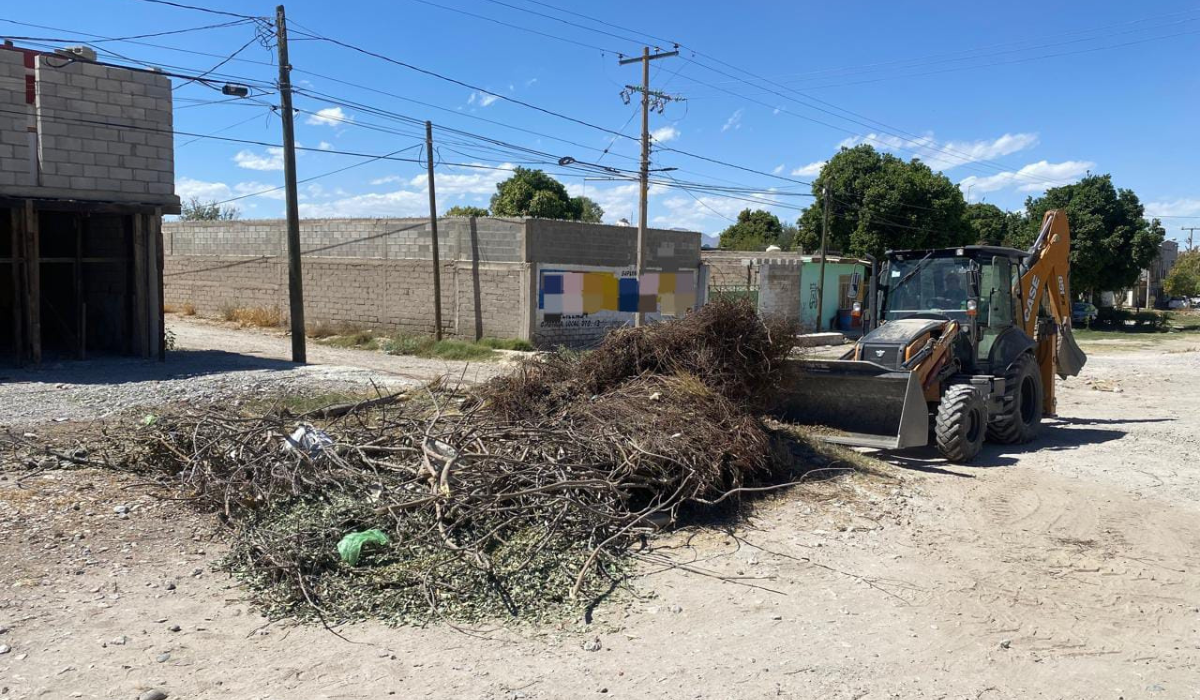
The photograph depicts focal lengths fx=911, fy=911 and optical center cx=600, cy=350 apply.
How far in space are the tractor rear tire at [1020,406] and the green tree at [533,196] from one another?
28.7 m

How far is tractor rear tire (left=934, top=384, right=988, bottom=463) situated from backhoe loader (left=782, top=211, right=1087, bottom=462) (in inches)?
0.4

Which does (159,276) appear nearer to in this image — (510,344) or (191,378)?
(191,378)

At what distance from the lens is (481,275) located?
23.1m

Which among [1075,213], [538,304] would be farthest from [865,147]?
[538,304]

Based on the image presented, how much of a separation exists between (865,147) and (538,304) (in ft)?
71.6

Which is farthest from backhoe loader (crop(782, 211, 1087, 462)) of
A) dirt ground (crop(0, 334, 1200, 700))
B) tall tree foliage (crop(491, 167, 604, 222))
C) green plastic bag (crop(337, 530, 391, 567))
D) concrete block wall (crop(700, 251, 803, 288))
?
tall tree foliage (crop(491, 167, 604, 222))

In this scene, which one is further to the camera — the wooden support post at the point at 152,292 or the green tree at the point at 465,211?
the green tree at the point at 465,211

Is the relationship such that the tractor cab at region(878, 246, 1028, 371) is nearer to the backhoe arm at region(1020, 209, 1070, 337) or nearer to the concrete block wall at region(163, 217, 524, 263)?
the backhoe arm at region(1020, 209, 1070, 337)

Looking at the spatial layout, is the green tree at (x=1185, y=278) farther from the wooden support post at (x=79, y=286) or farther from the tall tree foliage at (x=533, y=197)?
the wooden support post at (x=79, y=286)

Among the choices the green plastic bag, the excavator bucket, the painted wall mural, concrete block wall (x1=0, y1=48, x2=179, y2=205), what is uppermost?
concrete block wall (x1=0, y1=48, x2=179, y2=205)

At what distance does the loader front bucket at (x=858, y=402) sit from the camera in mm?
9438

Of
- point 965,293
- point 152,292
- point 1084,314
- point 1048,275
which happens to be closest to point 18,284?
point 152,292

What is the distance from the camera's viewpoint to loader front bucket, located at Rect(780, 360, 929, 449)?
9.44m

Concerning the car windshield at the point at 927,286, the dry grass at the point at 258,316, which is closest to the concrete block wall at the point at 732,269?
the dry grass at the point at 258,316
